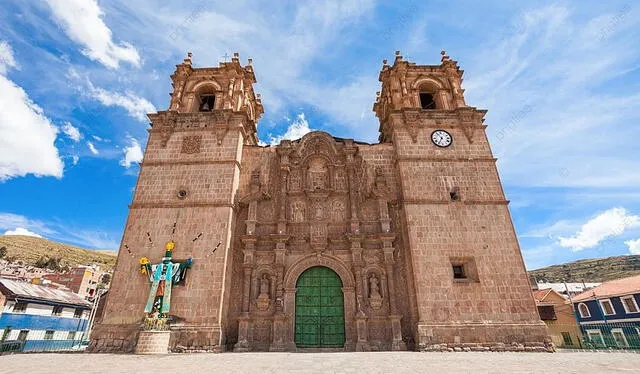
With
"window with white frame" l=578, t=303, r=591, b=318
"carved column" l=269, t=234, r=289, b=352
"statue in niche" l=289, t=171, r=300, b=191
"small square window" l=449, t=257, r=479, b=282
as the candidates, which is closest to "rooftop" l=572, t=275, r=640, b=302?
"window with white frame" l=578, t=303, r=591, b=318

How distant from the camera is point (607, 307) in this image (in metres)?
27.3

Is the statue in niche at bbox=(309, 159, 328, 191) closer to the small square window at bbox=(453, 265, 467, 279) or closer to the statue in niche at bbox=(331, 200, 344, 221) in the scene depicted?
the statue in niche at bbox=(331, 200, 344, 221)

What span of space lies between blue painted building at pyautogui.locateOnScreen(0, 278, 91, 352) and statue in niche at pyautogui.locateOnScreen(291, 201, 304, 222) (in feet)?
50.2

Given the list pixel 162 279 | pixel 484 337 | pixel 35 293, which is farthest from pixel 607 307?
pixel 35 293

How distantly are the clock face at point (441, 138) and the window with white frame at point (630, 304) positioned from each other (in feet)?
74.3

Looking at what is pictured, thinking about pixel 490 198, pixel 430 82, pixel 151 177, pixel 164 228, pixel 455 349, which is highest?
pixel 430 82

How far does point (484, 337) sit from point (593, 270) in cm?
8381

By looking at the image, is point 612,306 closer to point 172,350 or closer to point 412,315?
point 412,315

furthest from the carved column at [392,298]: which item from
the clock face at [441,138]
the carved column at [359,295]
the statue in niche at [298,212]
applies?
the clock face at [441,138]

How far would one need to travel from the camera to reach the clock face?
56.5ft

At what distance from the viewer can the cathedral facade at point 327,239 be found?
521 inches

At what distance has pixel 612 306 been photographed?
88.2 feet

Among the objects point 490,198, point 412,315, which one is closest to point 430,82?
point 490,198

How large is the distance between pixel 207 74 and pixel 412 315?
59.7 feet
